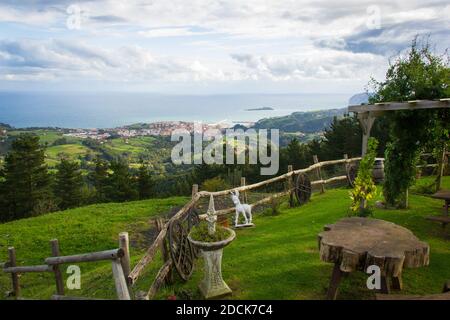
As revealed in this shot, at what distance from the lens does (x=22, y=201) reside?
2655cm

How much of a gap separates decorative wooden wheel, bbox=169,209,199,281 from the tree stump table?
2.37 m

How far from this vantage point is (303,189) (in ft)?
39.9

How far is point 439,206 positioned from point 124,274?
8970 millimetres

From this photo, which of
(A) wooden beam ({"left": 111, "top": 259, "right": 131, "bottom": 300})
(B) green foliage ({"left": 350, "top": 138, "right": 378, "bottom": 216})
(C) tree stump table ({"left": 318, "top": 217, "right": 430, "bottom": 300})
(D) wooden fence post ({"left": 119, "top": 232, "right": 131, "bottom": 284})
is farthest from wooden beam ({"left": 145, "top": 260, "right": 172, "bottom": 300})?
(B) green foliage ({"left": 350, "top": 138, "right": 378, "bottom": 216})

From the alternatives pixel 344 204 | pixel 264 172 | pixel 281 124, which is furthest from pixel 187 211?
pixel 281 124

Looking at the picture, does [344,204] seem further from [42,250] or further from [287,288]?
[42,250]

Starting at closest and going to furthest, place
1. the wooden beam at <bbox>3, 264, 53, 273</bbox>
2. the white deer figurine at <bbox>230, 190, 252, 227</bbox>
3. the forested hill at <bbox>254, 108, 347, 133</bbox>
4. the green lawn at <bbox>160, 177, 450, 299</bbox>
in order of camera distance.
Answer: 1. the green lawn at <bbox>160, 177, 450, 299</bbox>
2. the wooden beam at <bbox>3, 264, 53, 273</bbox>
3. the white deer figurine at <bbox>230, 190, 252, 227</bbox>
4. the forested hill at <bbox>254, 108, 347, 133</bbox>

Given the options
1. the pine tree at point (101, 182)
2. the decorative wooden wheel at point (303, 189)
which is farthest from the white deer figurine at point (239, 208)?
the pine tree at point (101, 182)

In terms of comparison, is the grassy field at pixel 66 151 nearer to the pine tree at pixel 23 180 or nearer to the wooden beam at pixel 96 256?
the pine tree at pixel 23 180

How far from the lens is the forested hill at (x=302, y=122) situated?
112544 millimetres

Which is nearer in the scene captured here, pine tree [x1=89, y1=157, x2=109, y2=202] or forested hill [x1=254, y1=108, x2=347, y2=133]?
pine tree [x1=89, y1=157, x2=109, y2=202]

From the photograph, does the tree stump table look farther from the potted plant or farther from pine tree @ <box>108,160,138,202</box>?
pine tree @ <box>108,160,138,202</box>

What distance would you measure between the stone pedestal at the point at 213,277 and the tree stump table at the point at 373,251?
149 centimetres

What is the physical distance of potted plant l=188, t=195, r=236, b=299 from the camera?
5.02 metres
